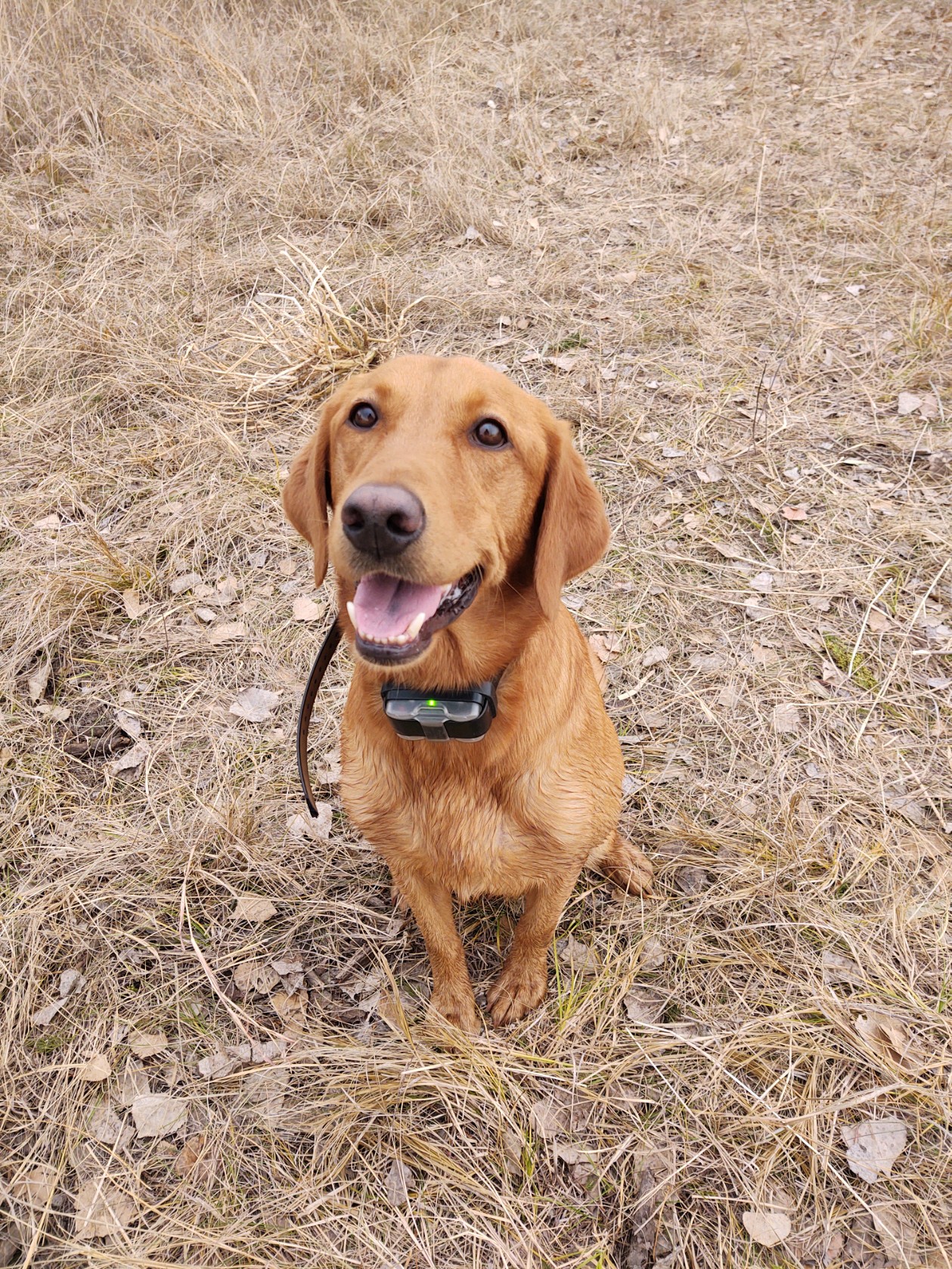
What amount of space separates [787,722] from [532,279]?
3.65 metres

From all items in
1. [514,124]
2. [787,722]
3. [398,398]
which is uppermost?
[514,124]

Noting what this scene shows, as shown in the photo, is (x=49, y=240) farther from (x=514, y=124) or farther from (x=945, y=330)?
(x=945, y=330)

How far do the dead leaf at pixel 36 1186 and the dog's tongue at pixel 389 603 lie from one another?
6.16 ft

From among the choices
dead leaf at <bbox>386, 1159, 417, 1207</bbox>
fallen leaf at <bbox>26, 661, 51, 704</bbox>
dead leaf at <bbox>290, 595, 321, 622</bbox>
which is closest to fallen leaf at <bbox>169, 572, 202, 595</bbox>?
dead leaf at <bbox>290, 595, 321, 622</bbox>

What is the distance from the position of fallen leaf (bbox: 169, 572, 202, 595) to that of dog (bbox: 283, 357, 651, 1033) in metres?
1.78

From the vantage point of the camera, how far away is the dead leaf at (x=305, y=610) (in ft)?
11.9

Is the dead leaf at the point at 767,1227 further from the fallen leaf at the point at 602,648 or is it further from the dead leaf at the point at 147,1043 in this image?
the fallen leaf at the point at 602,648

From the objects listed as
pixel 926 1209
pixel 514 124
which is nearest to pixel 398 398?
pixel 926 1209

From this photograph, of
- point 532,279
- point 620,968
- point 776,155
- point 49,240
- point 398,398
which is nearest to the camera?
point 398,398

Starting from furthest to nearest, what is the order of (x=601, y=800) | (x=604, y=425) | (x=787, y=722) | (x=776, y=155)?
1. (x=776, y=155)
2. (x=604, y=425)
3. (x=787, y=722)
4. (x=601, y=800)

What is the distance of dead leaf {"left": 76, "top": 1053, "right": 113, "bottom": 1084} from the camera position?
2.30 metres

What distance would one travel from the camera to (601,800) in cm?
217

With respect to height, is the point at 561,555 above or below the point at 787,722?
above

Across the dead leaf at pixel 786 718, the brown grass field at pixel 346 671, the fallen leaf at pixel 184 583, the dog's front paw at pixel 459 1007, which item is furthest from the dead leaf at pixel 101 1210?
the dead leaf at pixel 786 718
